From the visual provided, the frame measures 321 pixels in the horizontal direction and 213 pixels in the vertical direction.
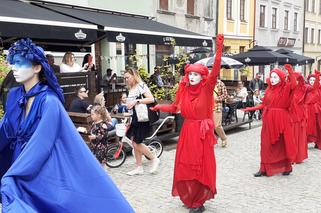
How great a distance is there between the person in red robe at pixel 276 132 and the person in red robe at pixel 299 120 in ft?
1.37

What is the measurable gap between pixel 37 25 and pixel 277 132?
513cm

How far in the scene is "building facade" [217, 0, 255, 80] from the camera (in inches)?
1066

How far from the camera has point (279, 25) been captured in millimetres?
36500

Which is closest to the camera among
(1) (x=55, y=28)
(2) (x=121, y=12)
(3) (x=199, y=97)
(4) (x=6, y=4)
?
(3) (x=199, y=97)

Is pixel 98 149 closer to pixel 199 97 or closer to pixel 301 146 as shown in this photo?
pixel 199 97

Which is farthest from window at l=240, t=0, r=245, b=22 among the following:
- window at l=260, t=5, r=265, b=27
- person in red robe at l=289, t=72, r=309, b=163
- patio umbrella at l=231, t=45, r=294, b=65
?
person in red robe at l=289, t=72, r=309, b=163

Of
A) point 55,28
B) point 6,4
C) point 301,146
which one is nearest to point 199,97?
point 301,146

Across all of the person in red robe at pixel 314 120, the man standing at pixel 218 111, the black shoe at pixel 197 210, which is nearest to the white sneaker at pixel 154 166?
the black shoe at pixel 197 210

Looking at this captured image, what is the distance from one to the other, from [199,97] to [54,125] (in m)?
2.52

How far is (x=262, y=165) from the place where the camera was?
7324 mm

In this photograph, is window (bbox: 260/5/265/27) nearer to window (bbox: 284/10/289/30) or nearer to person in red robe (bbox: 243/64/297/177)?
window (bbox: 284/10/289/30)

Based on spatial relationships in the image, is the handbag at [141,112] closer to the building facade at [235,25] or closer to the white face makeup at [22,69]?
the white face makeup at [22,69]

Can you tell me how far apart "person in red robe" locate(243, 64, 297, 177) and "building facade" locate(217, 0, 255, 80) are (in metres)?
18.8

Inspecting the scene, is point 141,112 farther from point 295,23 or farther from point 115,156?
point 295,23
